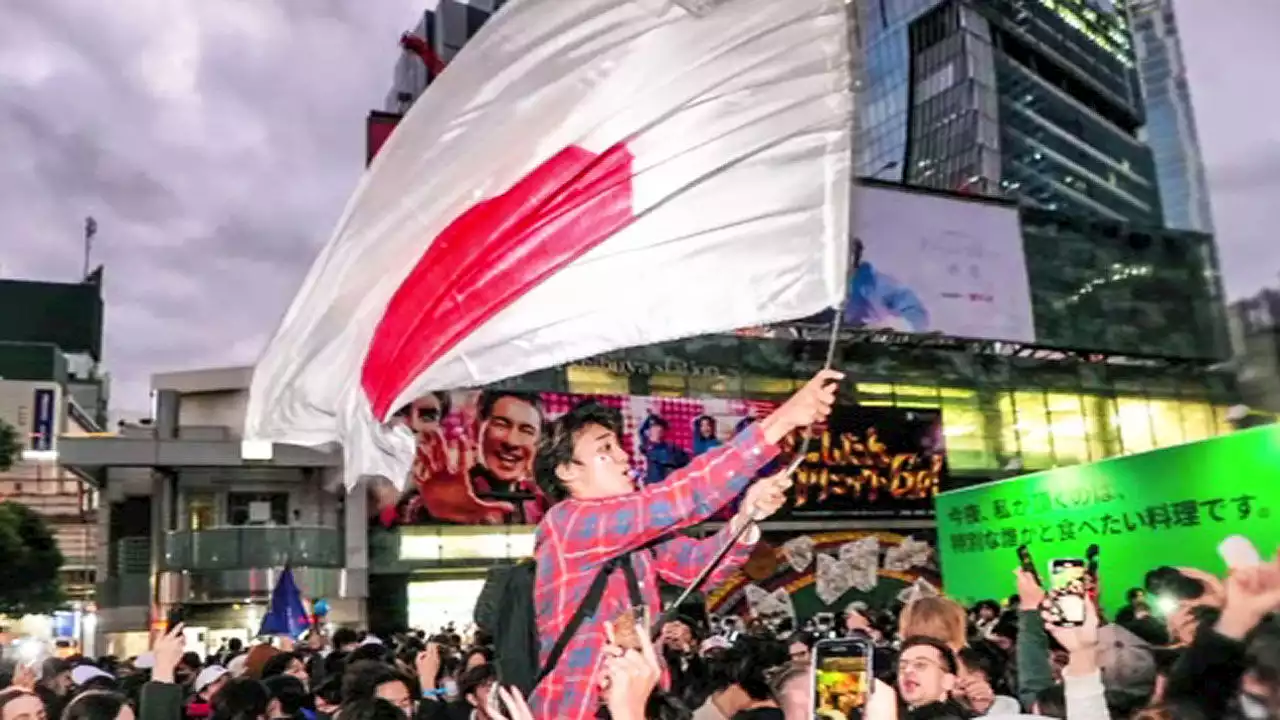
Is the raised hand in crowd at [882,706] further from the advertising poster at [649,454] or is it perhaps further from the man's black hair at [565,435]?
the advertising poster at [649,454]

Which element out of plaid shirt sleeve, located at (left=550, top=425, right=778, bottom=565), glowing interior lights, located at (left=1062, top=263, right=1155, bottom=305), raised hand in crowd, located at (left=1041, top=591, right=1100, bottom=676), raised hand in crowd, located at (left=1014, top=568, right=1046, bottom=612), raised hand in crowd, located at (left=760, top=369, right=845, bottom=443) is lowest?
raised hand in crowd, located at (left=1041, top=591, right=1100, bottom=676)

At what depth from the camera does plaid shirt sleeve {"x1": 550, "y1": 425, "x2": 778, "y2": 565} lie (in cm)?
319

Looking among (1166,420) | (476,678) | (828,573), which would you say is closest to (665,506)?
(476,678)

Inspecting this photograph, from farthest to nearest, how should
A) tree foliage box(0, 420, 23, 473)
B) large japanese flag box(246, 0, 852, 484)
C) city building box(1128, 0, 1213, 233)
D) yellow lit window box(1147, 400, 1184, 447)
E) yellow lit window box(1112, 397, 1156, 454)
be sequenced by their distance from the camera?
city building box(1128, 0, 1213, 233) < yellow lit window box(1147, 400, 1184, 447) < yellow lit window box(1112, 397, 1156, 454) < tree foliage box(0, 420, 23, 473) < large japanese flag box(246, 0, 852, 484)

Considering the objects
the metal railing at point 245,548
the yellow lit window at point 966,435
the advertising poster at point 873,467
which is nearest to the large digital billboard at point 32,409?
the metal railing at point 245,548

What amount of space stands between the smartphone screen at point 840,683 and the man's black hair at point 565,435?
968mm

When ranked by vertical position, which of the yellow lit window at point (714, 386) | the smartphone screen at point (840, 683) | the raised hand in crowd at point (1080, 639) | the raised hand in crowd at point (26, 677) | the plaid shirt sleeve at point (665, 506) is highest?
the yellow lit window at point (714, 386)

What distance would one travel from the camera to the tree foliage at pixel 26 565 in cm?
2512

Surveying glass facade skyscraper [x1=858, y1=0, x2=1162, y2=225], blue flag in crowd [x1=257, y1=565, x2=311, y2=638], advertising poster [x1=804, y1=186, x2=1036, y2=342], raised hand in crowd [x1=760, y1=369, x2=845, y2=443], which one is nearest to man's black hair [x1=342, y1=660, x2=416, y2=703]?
raised hand in crowd [x1=760, y1=369, x2=845, y2=443]

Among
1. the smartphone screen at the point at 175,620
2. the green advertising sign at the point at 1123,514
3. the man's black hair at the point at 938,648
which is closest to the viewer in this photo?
the man's black hair at the point at 938,648

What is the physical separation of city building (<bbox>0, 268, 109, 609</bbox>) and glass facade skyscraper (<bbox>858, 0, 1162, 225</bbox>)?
153 ft

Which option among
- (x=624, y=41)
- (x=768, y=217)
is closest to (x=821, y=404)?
(x=768, y=217)

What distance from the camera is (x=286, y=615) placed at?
1483cm

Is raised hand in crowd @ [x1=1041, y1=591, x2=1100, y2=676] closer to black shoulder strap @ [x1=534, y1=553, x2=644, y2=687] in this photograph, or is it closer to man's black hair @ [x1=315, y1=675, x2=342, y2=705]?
black shoulder strap @ [x1=534, y1=553, x2=644, y2=687]
